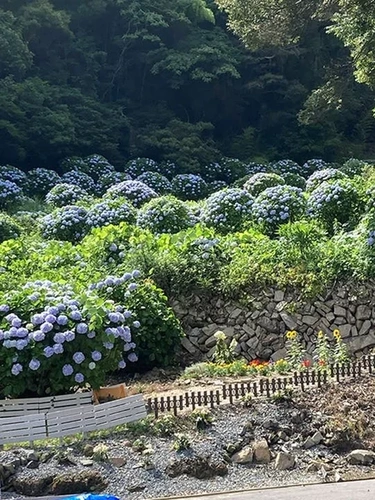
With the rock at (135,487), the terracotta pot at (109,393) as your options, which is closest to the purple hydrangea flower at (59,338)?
the terracotta pot at (109,393)

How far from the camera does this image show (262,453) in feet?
17.4

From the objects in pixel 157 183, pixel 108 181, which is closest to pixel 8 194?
pixel 108 181

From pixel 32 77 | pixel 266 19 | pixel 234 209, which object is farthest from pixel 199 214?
pixel 32 77

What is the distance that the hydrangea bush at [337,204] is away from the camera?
11.2 meters

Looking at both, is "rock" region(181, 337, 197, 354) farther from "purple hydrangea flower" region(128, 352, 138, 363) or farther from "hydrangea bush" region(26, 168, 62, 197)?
"hydrangea bush" region(26, 168, 62, 197)

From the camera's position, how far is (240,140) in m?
30.6

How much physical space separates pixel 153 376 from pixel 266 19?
11431mm

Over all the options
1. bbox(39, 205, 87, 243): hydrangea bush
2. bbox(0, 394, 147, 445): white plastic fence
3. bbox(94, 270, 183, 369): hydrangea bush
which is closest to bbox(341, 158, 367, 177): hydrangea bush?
bbox(39, 205, 87, 243): hydrangea bush

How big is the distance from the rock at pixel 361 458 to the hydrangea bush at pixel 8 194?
14059 millimetres

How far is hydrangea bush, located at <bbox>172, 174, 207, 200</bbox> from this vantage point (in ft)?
64.1

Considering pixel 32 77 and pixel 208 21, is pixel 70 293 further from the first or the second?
pixel 208 21

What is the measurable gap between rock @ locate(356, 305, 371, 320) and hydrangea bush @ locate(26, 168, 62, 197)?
13581 millimetres

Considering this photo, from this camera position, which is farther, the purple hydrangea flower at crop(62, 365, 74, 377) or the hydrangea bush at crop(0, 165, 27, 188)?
the hydrangea bush at crop(0, 165, 27, 188)

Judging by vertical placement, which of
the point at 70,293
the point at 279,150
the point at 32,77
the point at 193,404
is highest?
the point at 32,77
